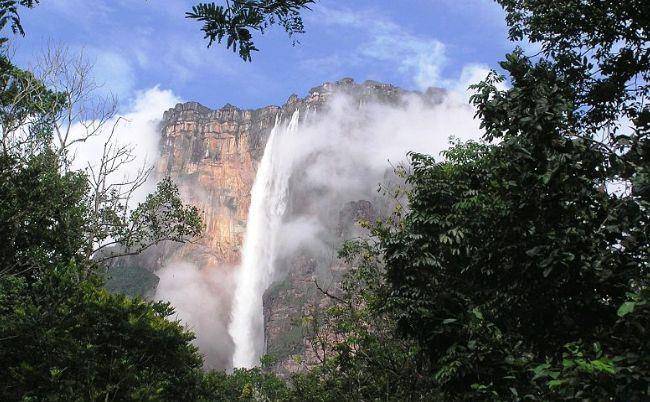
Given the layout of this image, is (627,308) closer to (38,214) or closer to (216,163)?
(38,214)

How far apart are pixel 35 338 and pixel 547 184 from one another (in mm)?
12118

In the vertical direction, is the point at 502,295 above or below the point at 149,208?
below

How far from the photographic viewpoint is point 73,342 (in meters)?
12.6

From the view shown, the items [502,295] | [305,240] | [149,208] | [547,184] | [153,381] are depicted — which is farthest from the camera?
[305,240]

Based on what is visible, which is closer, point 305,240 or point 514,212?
point 514,212

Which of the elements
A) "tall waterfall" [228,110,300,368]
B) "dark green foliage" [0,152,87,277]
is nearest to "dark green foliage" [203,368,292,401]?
"dark green foliage" [0,152,87,277]

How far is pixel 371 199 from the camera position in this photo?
14162cm

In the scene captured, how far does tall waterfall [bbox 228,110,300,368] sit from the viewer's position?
131 metres

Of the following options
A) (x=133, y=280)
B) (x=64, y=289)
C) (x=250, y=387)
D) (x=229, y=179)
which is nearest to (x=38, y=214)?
(x=64, y=289)

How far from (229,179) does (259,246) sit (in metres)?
26.6

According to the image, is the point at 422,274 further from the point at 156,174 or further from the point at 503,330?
the point at 156,174

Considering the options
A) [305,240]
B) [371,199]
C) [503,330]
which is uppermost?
[371,199]

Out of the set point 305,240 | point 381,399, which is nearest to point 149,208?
point 381,399

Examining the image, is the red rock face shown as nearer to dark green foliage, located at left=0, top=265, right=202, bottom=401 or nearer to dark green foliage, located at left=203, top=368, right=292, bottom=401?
dark green foliage, located at left=203, top=368, right=292, bottom=401
